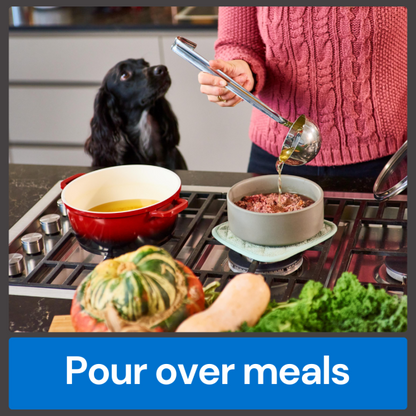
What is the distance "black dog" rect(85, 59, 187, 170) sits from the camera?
68.1 inches

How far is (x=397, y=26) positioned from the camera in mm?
1202

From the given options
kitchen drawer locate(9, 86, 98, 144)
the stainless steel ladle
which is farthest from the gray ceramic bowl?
kitchen drawer locate(9, 86, 98, 144)

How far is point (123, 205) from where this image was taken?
1.08 meters

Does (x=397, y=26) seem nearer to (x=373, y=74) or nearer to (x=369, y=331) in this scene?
(x=373, y=74)

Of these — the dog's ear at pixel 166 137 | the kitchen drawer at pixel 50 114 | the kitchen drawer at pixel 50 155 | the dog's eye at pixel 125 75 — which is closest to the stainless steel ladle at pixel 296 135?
the dog's eye at pixel 125 75

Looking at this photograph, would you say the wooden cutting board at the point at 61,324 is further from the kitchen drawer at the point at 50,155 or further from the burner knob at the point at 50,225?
the kitchen drawer at the point at 50,155

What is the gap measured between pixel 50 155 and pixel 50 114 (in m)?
0.21

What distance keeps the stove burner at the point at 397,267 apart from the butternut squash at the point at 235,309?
27 cm

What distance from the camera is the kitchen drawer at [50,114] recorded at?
266 centimetres

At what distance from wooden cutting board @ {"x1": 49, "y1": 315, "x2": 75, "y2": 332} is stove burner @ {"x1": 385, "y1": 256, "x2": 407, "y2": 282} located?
0.50 metres

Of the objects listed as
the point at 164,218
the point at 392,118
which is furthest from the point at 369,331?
the point at 392,118

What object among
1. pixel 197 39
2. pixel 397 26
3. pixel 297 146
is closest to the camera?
pixel 297 146

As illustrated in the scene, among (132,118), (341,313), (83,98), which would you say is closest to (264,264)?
(341,313)

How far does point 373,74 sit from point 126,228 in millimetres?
653
